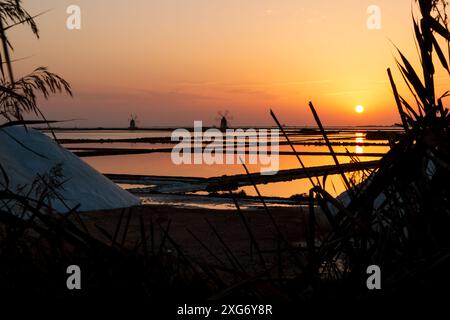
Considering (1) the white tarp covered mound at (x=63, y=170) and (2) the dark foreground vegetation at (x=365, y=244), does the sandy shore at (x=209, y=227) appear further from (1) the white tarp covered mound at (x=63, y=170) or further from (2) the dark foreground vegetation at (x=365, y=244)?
(2) the dark foreground vegetation at (x=365, y=244)

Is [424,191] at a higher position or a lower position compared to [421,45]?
lower

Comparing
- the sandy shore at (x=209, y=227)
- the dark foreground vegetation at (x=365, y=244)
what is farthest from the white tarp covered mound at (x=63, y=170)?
the dark foreground vegetation at (x=365, y=244)

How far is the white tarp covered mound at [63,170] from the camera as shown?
8812mm

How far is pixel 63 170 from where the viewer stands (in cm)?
910

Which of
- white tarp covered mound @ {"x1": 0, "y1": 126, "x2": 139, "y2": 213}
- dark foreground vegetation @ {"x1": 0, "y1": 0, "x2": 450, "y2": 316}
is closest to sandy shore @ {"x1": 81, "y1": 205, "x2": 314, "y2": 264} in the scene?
white tarp covered mound @ {"x1": 0, "y1": 126, "x2": 139, "y2": 213}

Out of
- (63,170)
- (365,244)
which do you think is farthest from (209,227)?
(365,244)

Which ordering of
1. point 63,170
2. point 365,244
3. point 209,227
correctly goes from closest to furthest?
1. point 365,244
2. point 209,227
3. point 63,170

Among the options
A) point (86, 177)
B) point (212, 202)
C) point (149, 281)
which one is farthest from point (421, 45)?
point (212, 202)

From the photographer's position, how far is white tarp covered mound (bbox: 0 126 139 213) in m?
8.81

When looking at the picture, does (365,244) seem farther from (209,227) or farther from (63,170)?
(63,170)

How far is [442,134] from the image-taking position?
56 centimetres
